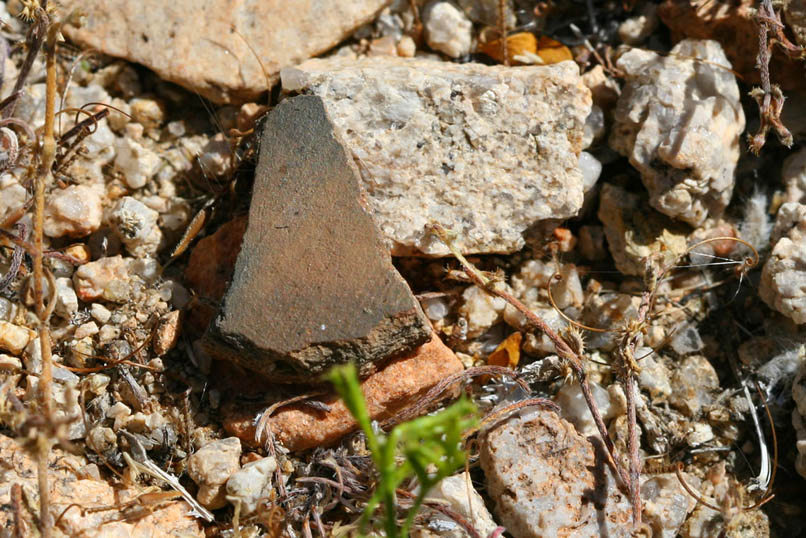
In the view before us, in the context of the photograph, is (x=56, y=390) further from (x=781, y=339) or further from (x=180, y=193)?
(x=781, y=339)

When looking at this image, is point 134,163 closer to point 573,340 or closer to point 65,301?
point 65,301

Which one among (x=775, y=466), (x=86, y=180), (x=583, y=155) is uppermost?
(x=86, y=180)

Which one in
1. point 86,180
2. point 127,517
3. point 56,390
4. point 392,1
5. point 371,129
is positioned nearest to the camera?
point 127,517

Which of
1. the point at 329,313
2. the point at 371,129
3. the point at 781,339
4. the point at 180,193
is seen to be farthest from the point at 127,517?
the point at 781,339

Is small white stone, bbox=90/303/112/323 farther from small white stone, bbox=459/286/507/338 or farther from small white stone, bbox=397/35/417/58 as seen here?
small white stone, bbox=397/35/417/58

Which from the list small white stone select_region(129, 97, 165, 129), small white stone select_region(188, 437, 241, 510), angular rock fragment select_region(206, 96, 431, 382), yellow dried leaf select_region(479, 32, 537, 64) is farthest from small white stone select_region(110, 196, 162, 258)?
yellow dried leaf select_region(479, 32, 537, 64)
